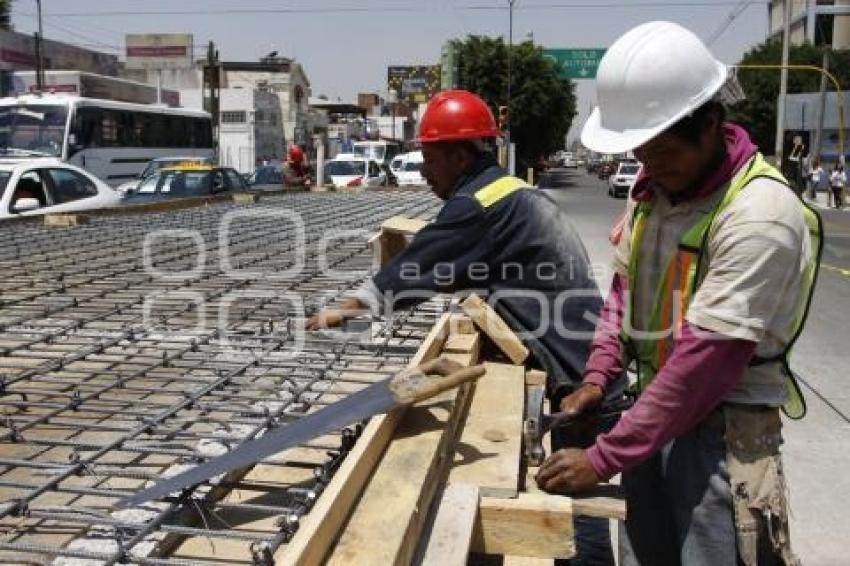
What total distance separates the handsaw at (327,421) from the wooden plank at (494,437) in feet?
0.83

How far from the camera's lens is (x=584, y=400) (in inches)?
106

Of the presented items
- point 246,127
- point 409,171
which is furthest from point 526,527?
point 246,127

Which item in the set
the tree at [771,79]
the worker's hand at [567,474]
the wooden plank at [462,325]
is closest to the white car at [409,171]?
the wooden plank at [462,325]

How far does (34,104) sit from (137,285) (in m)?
18.3

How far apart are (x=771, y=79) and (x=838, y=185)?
2769cm

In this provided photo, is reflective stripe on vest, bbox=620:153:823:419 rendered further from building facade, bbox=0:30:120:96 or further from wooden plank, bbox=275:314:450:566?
building facade, bbox=0:30:120:96

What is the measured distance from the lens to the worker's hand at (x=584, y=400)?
8.74 feet

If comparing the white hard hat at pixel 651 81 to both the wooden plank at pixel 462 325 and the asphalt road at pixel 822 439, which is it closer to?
the wooden plank at pixel 462 325

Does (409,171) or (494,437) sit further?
(409,171)

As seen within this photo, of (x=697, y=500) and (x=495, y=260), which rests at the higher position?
(x=495, y=260)

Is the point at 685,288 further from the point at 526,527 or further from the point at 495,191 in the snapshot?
the point at 495,191

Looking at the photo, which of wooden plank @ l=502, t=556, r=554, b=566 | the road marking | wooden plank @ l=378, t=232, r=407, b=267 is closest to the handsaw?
wooden plank @ l=502, t=556, r=554, b=566

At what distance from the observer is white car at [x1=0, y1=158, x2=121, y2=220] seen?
10.8m

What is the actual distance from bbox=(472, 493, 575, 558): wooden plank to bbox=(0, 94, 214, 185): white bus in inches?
754
